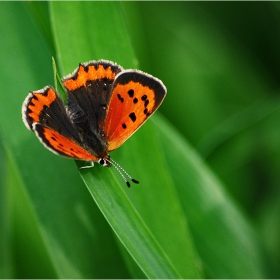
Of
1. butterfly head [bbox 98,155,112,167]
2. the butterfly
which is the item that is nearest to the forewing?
the butterfly

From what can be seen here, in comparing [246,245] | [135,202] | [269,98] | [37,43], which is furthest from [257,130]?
[37,43]

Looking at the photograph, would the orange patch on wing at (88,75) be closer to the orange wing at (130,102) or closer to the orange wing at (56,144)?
the orange wing at (130,102)

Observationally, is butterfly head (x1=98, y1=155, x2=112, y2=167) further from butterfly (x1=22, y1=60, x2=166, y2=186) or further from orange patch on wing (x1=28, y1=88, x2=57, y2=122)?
orange patch on wing (x1=28, y1=88, x2=57, y2=122)

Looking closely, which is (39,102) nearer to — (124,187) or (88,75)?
(88,75)

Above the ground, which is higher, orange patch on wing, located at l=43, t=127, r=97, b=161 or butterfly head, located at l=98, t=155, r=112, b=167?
orange patch on wing, located at l=43, t=127, r=97, b=161

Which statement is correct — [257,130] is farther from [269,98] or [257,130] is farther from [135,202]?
[135,202]
